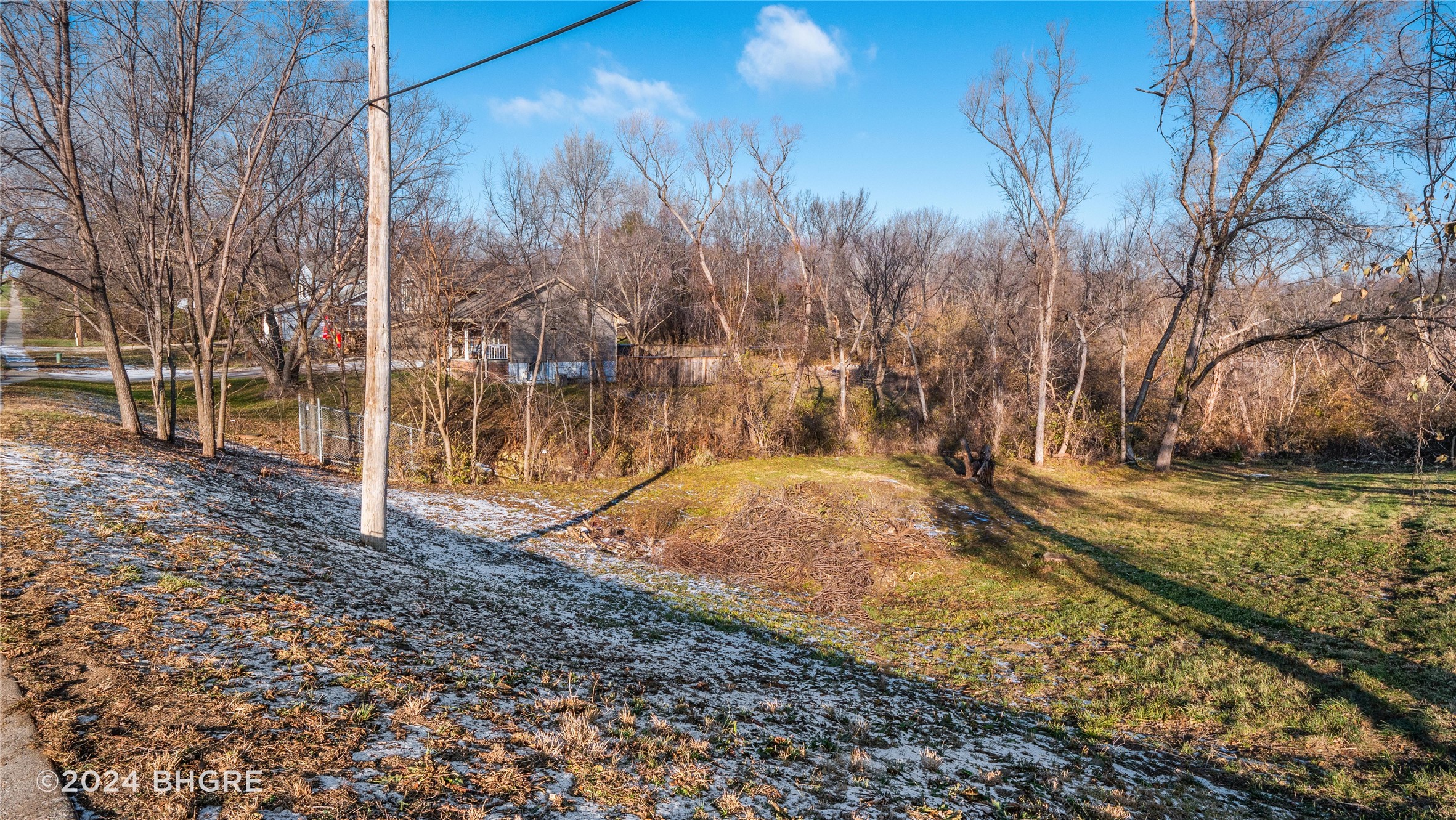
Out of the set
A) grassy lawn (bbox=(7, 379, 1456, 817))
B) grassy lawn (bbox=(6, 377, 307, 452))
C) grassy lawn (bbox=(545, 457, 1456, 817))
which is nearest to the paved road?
grassy lawn (bbox=(6, 377, 307, 452))

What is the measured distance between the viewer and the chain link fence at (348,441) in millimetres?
15883

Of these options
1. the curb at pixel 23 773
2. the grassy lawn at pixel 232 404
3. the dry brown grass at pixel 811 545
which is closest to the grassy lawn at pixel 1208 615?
the dry brown grass at pixel 811 545

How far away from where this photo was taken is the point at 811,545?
1116cm

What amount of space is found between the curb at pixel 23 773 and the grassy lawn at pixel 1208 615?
6424mm

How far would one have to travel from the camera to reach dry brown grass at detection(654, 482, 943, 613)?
10250 mm

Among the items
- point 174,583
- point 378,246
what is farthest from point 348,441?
point 174,583

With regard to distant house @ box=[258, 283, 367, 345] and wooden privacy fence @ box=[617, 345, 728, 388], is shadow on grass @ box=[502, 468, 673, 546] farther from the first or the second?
distant house @ box=[258, 283, 367, 345]

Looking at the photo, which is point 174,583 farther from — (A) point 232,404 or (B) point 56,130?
(A) point 232,404

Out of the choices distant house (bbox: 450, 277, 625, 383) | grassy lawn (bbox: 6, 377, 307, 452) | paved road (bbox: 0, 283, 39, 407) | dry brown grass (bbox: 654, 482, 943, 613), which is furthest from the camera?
distant house (bbox: 450, 277, 625, 383)

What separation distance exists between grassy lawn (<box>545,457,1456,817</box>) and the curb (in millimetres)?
6424

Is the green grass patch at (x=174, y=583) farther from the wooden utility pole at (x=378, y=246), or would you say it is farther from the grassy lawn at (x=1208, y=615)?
the grassy lawn at (x=1208, y=615)

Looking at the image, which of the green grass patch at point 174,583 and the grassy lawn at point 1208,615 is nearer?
the green grass patch at point 174,583

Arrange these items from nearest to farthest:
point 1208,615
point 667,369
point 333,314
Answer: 1. point 1208,615
2. point 333,314
3. point 667,369

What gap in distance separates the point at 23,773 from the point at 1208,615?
10.6 meters
